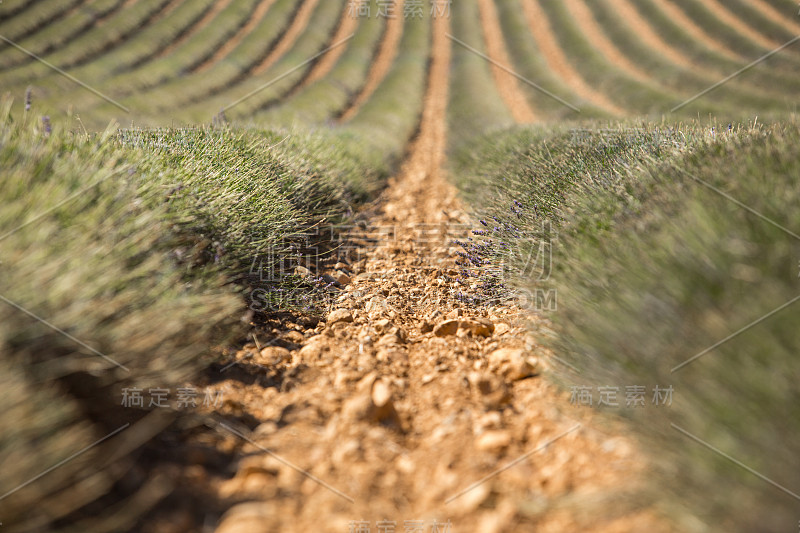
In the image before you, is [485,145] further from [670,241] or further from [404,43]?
[404,43]

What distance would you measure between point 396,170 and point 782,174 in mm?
6746

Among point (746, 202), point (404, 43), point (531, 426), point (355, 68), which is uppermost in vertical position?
point (404, 43)

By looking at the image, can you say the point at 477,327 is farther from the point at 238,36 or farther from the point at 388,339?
the point at 238,36

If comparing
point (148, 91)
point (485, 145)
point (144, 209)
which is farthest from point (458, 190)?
point (148, 91)

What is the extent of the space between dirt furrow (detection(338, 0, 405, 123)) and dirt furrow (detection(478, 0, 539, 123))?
5.17 meters

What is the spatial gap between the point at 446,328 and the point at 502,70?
79.7 feet

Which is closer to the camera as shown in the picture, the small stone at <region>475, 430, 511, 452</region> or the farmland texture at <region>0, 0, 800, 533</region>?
the farmland texture at <region>0, 0, 800, 533</region>

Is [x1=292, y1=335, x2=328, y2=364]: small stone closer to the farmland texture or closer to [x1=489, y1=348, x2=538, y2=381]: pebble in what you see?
the farmland texture

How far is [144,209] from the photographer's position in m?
2.29

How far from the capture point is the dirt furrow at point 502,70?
16875 millimetres

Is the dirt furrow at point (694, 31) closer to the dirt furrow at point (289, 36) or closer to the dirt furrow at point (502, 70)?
the dirt furrow at point (502, 70)

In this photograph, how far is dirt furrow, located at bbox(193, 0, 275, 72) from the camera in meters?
20.4

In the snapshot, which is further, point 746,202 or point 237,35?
point 237,35

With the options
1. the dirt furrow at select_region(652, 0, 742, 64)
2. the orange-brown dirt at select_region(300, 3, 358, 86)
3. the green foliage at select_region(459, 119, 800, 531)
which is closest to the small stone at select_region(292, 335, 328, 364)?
the green foliage at select_region(459, 119, 800, 531)
